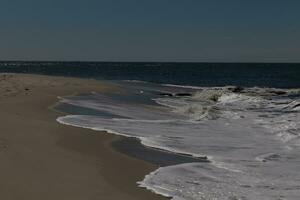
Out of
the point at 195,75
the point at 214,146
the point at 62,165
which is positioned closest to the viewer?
Result: the point at 62,165

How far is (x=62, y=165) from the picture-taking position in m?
7.95

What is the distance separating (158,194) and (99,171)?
1429 mm

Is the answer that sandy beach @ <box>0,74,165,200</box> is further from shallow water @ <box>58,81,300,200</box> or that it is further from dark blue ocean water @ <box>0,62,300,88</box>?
dark blue ocean water @ <box>0,62,300,88</box>

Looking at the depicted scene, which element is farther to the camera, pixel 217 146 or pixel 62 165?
pixel 217 146

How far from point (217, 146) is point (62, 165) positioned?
3880mm

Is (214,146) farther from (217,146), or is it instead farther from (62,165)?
(62,165)

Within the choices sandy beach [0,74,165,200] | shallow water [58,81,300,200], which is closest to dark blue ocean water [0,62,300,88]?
shallow water [58,81,300,200]

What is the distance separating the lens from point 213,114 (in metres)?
→ 17.3

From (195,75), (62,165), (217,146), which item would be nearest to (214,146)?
(217,146)

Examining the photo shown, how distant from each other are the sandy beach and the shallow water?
449mm

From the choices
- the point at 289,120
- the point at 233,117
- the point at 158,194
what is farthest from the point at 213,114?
the point at 158,194

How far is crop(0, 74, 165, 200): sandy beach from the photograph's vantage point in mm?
6480

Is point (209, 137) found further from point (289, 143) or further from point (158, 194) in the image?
point (158, 194)

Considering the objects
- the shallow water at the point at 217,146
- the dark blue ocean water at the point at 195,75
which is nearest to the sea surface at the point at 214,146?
the shallow water at the point at 217,146
